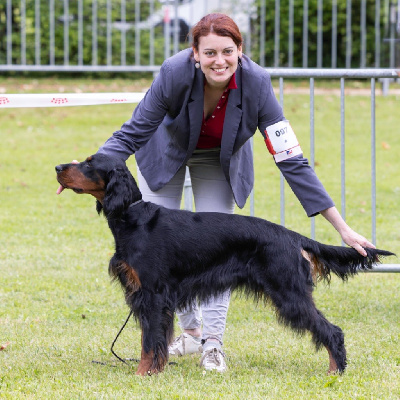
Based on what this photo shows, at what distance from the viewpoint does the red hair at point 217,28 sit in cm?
365

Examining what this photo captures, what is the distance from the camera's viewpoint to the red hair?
12.0 ft

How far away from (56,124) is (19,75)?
64.0 inches

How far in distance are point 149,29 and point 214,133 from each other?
9126mm

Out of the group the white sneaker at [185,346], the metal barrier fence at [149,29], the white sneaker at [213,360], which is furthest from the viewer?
the metal barrier fence at [149,29]

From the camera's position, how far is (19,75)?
1398cm

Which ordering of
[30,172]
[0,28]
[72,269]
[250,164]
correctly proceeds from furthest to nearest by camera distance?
[0,28]
[30,172]
[72,269]
[250,164]

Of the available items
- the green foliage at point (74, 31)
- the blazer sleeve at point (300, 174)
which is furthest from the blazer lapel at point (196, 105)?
the green foliage at point (74, 31)

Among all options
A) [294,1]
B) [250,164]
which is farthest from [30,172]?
[250,164]

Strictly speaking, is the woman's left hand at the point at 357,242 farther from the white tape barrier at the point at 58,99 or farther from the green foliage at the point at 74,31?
the green foliage at the point at 74,31

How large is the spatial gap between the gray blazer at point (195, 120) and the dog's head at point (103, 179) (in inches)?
5.9

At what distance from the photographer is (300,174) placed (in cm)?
399

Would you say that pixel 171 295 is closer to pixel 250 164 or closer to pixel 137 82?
pixel 250 164

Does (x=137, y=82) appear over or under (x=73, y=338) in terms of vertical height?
over

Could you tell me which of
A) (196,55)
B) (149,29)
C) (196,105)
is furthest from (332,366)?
(149,29)
